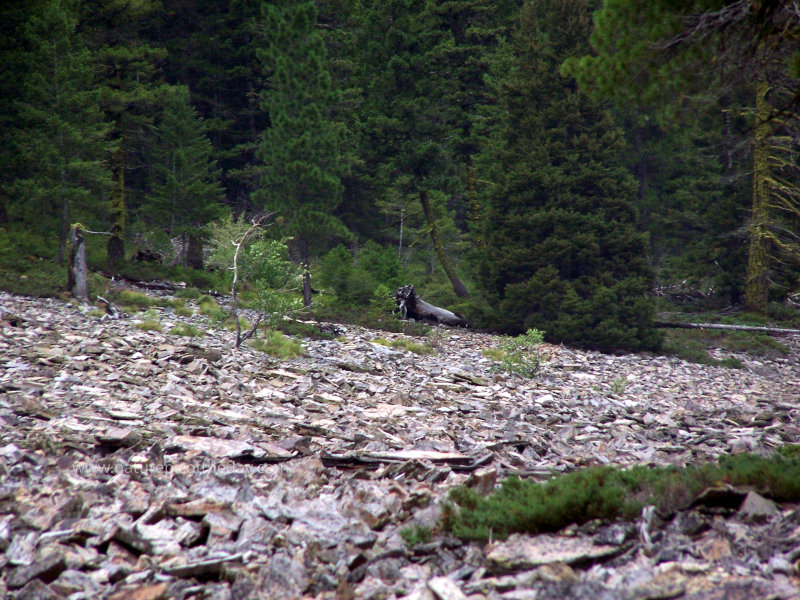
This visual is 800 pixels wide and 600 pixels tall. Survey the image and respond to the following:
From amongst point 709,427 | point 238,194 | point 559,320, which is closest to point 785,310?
point 559,320

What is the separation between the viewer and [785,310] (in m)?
22.0

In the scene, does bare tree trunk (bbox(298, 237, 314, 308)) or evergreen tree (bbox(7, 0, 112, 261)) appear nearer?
evergreen tree (bbox(7, 0, 112, 261))

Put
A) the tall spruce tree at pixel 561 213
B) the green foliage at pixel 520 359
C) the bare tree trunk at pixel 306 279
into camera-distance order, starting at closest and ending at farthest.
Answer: the green foliage at pixel 520 359 → the tall spruce tree at pixel 561 213 → the bare tree trunk at pixel 306 279

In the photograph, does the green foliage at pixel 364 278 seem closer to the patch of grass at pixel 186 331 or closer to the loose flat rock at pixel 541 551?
the patch of grass at pixel 186 331

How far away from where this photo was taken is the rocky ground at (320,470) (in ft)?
10.9

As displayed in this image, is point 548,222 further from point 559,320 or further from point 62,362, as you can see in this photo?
point 62,362

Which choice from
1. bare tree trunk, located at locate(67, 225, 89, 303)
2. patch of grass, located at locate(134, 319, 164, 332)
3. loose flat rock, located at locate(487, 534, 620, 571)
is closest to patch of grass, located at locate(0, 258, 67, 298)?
bare tree trunk, located at locate(67, 225, 89, 303)

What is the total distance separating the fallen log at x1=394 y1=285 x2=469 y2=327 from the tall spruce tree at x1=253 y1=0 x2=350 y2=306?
4.38 meters

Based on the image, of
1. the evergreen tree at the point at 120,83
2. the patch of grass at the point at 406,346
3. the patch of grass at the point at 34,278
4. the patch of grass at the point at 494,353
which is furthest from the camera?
the evergreen tree at the point at 120,83

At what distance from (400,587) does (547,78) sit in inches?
775

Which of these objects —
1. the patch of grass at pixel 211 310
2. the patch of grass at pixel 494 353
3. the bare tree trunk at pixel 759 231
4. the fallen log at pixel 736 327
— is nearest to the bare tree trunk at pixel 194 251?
the patch of grass at pixel 211 310

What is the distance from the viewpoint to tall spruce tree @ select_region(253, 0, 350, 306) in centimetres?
2294

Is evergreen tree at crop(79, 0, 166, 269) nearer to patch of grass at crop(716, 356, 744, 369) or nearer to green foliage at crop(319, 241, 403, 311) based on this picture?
green foliage at crop(319, 241, 403, 311)

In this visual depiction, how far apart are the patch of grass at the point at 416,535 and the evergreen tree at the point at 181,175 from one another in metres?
24.9
